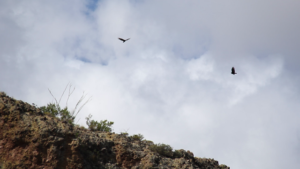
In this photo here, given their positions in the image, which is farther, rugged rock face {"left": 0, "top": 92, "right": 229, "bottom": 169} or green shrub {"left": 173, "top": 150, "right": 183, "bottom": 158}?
green shrub {"left": 173, "top": 150, "right": 183, "bottom": 158}

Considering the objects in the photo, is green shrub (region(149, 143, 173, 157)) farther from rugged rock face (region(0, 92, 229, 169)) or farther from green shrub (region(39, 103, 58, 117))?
green shrub (region(39, 103, 58, 117))

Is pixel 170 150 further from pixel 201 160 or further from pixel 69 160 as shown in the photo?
pixel 69 160

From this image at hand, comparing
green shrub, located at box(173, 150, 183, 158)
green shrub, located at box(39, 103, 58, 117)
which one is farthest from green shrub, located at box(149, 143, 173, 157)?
green shrub, located at box(39, 103, 58, 117)

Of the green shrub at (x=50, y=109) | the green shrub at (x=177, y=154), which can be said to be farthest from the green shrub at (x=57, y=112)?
the green shrub at (x=177, y=154)

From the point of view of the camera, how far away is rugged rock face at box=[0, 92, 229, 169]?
517 inches

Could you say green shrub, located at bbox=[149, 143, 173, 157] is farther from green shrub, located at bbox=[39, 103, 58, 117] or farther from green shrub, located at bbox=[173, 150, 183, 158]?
green shrub, located at bbox=[39, 103, 58, 117]

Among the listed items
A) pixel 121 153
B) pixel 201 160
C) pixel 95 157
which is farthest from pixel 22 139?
pixel 201 160

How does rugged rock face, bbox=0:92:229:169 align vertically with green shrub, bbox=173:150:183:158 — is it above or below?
below

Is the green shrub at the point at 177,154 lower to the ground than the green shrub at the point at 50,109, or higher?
lower

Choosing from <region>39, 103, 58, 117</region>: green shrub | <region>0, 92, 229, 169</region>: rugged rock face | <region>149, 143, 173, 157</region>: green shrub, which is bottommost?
<region>0, 92, 229, 169</region>: rugged rock face

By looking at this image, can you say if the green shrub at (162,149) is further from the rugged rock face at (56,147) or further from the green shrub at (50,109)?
the green shrub at (50,109)

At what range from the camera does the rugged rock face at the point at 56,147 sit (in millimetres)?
13125

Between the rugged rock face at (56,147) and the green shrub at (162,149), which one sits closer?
the rugged rock face at (56,147)

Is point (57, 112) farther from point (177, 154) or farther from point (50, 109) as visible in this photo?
point (177, 154)
